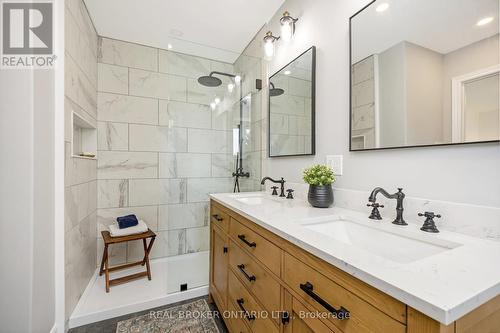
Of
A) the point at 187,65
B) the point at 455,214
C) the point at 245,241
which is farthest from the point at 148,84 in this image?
the point at 455,214

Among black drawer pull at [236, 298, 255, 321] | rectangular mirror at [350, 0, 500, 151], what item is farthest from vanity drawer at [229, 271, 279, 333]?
rectangular mirror at [350, 0, 500, 151]

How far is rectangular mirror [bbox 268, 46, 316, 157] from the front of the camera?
1.51 meters

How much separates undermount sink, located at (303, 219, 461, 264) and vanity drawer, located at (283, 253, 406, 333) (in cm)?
21

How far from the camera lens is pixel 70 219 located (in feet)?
5.16

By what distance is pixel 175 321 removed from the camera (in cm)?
159

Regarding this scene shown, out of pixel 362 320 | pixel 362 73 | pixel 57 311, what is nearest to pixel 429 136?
pixel 362 73

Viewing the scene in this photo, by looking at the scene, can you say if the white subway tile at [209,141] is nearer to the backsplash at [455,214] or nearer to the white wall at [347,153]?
the white wall at [347,153]

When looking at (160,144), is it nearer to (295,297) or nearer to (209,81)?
(209,81)

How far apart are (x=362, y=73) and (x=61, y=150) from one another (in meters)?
1.88

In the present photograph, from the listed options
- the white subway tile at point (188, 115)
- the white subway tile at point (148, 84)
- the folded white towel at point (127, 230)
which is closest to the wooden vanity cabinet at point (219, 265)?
the folded white towel at point (127, 230)

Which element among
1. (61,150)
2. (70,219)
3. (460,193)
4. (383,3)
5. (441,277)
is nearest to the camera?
(441,277)

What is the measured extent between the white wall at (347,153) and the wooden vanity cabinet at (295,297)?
450mm

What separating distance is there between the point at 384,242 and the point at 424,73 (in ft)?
2.33

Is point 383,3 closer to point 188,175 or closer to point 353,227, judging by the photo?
point 353,227
